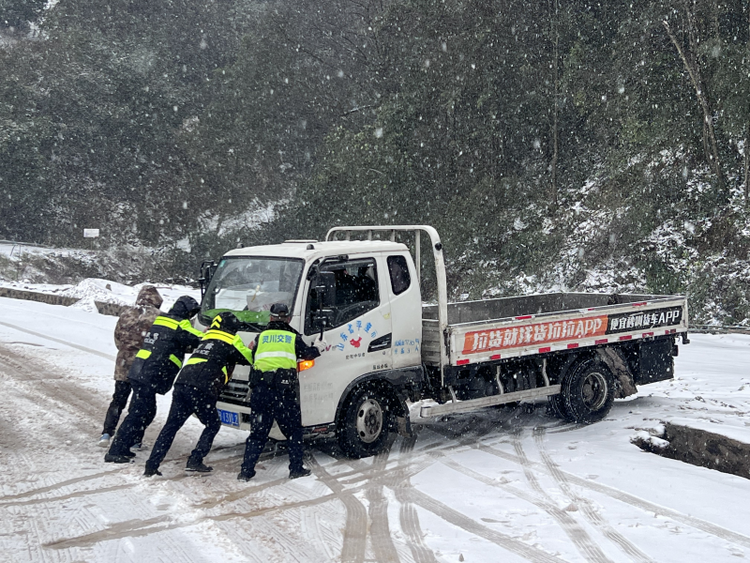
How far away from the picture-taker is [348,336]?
24.8 feet

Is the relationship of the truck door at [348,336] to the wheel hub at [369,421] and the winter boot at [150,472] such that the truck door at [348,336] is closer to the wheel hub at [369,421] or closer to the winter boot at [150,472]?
the wheel hub at [369,421]

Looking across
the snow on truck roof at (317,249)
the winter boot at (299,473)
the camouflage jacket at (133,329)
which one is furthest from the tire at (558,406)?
the camouflage jacket at (133,329)

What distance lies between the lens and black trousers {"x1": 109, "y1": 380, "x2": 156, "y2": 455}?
7535 mm

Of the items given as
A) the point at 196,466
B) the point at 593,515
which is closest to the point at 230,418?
the point at 196,466

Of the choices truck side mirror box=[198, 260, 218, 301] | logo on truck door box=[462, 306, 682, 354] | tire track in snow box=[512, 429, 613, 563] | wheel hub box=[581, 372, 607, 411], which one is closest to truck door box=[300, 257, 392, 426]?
logo on truck door box=[462, 306, 682, 354]

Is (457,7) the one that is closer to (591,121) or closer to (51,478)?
(591,121)

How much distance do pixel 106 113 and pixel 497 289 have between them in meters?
28.4

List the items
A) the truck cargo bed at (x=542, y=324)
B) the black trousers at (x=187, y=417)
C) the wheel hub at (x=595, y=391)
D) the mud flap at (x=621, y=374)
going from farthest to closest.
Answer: the mud flap at (x=621, y=374)
the wheel hub at (x=595, y=391)
the truck cargo bed at (x=542, y=324)
the black trousers at (x=187, y=417)

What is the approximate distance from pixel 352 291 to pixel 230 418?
1741mm

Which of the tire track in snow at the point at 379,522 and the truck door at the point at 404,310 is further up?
the truck door at the point at 404,310

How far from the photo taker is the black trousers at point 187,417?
7.02 metres

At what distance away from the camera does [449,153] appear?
2423 centimetres

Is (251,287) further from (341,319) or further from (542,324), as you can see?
(542,324)

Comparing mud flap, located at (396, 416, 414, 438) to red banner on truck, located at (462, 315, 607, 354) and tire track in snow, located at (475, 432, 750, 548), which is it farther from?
tire track in snow, located at (475, 432, 750, 548)
